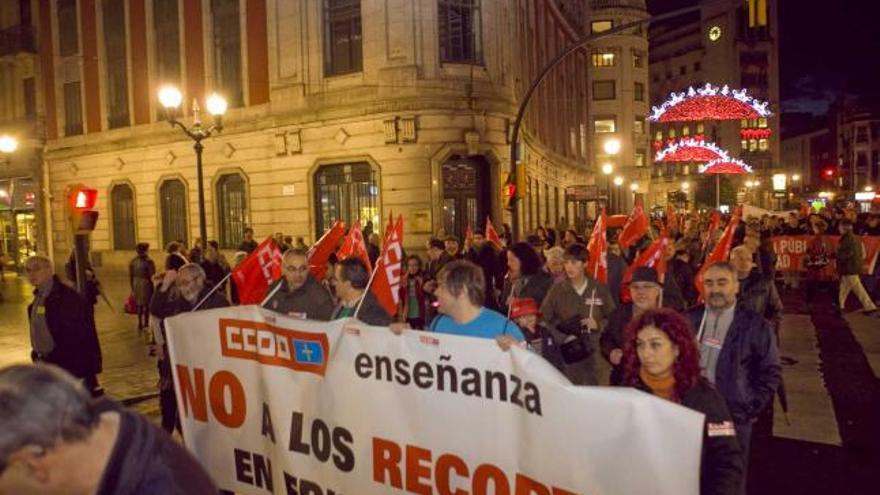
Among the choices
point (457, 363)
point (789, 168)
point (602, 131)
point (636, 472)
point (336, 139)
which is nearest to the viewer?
point (636, 472)

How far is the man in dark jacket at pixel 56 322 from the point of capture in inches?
251

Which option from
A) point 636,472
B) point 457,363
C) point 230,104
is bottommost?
point 636,472

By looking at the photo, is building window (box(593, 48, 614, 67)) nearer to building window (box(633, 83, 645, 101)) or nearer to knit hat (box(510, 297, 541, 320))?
building window (box(633, 83, 645, 101))

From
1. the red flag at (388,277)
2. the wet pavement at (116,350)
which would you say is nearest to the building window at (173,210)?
the wet pavement at (116,350)

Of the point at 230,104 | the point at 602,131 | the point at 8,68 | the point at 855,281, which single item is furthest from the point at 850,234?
the point at 602,131

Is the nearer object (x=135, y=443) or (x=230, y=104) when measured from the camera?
(x=135, y=443)

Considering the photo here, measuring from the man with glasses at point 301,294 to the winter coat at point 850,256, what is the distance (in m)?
11.3

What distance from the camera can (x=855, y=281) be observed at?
1376cm

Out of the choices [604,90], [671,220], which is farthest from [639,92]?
[671,220]

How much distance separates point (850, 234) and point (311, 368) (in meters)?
12.8

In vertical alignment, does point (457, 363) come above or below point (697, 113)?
below

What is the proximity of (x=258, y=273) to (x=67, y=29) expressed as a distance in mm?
29073

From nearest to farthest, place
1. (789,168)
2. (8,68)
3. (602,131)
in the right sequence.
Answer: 1. (8,68)
2. (602,131)
3. (789,168)

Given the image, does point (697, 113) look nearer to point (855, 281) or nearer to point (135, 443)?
point (855, 281)
